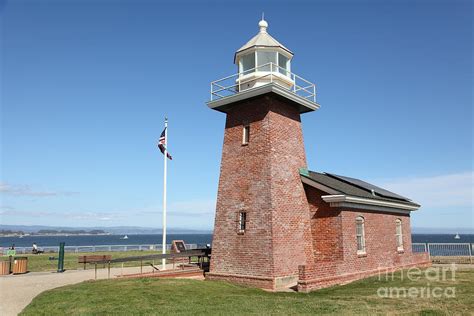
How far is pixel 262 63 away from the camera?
16.7 m

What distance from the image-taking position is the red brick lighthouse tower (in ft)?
48.1

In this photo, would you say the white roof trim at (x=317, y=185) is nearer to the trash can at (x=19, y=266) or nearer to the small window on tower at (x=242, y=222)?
the small window on tower at (x=242, y=222)

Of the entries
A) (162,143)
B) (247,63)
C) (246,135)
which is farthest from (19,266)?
(247,63)

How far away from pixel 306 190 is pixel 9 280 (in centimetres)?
1251

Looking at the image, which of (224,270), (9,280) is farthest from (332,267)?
(9,280)

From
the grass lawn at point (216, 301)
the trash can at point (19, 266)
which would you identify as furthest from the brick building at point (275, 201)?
the trash can at point (19, 266)

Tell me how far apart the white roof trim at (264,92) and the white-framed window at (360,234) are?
520cm

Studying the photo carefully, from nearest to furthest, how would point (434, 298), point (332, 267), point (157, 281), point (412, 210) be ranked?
point (434, 298), point (157, 281), point (332, 267), point (412, 210)

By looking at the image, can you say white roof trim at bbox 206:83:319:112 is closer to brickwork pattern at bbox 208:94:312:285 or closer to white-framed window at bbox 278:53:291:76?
brickwork pattern at bbox 208:94:312:285

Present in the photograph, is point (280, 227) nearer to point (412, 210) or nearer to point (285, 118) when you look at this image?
point (285, 118)

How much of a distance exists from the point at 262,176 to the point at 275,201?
1.08 meters

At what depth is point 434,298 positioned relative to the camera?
1154 centimetres

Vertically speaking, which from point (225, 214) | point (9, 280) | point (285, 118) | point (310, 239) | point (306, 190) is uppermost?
point (285, 118)

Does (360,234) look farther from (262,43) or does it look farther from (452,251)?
(452,251)
